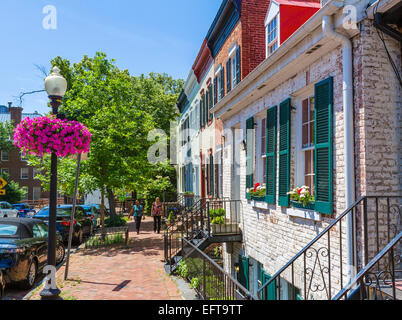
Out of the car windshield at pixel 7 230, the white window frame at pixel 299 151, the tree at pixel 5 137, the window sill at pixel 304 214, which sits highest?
Result: the tree at pixel 5 137

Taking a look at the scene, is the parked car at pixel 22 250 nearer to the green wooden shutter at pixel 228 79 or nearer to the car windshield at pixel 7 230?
the car windshield at pixel 7 230

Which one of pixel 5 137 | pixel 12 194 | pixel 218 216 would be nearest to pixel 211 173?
pixel 218 216

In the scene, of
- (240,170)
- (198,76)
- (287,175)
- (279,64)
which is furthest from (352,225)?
(198,76)

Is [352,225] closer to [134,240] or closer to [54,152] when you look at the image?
[54,152]

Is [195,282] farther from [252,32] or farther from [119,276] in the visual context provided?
[252,32]

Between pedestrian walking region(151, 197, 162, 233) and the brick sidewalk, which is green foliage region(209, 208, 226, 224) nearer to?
the brick sidewalk

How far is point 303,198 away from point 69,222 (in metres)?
11.7

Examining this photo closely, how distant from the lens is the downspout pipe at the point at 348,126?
5.35 meters

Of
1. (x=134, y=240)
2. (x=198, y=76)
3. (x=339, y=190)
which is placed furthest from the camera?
(x=198, y=76)

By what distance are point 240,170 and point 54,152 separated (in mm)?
5684

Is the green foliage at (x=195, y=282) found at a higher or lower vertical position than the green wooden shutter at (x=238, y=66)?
lower

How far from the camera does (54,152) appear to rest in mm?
7195

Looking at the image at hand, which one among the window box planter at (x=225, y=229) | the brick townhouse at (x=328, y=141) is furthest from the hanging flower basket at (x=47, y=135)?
the window box planter at (x=225, y=229)

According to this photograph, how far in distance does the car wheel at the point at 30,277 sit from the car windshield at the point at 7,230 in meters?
0.93
